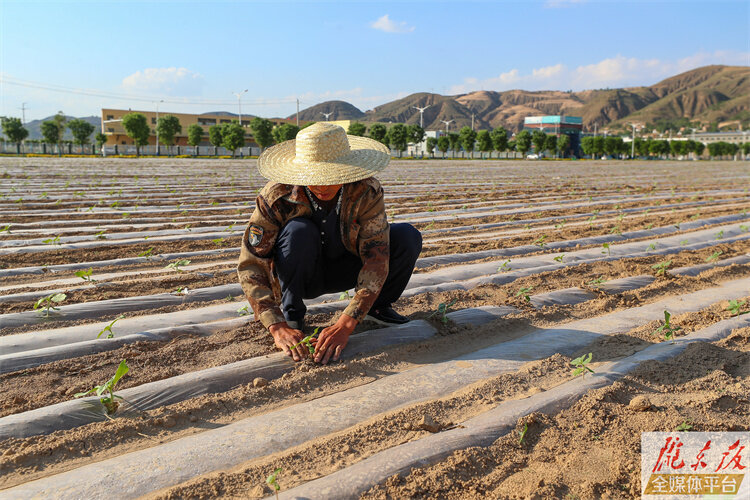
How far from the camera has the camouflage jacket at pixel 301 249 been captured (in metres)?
2.56

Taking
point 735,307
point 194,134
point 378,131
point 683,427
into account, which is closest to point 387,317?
point 683,427

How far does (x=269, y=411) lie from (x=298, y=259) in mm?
761

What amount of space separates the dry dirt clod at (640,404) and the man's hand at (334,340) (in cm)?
119

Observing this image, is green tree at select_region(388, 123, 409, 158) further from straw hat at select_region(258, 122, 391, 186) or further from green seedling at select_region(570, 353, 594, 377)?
green seedling at select_region(570, 353, 594, 377)

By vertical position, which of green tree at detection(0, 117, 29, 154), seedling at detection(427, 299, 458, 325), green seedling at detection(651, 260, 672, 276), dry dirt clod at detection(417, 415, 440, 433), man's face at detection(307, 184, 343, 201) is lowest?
dry dirt clod at detection(417, 415, 440, 433)

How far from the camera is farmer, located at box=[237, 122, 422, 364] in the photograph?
99.0 inches

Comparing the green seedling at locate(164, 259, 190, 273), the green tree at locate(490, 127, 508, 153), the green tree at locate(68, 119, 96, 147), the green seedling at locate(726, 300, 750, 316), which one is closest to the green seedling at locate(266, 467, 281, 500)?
the green seedling at locate(164, 259, 190, 273)

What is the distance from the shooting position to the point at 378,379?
2.41 m

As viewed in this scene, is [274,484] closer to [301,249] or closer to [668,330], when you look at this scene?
[301,249]

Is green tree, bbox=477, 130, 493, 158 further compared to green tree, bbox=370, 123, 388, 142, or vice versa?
green tree, bbox=477, 130, 493, 158

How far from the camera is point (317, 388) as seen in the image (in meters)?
2.32

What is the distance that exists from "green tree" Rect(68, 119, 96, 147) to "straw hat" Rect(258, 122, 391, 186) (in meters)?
51.2

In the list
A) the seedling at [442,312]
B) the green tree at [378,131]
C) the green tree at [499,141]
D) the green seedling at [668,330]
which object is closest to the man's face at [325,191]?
the seedling at [442,312]

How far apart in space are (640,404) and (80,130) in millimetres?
54054
